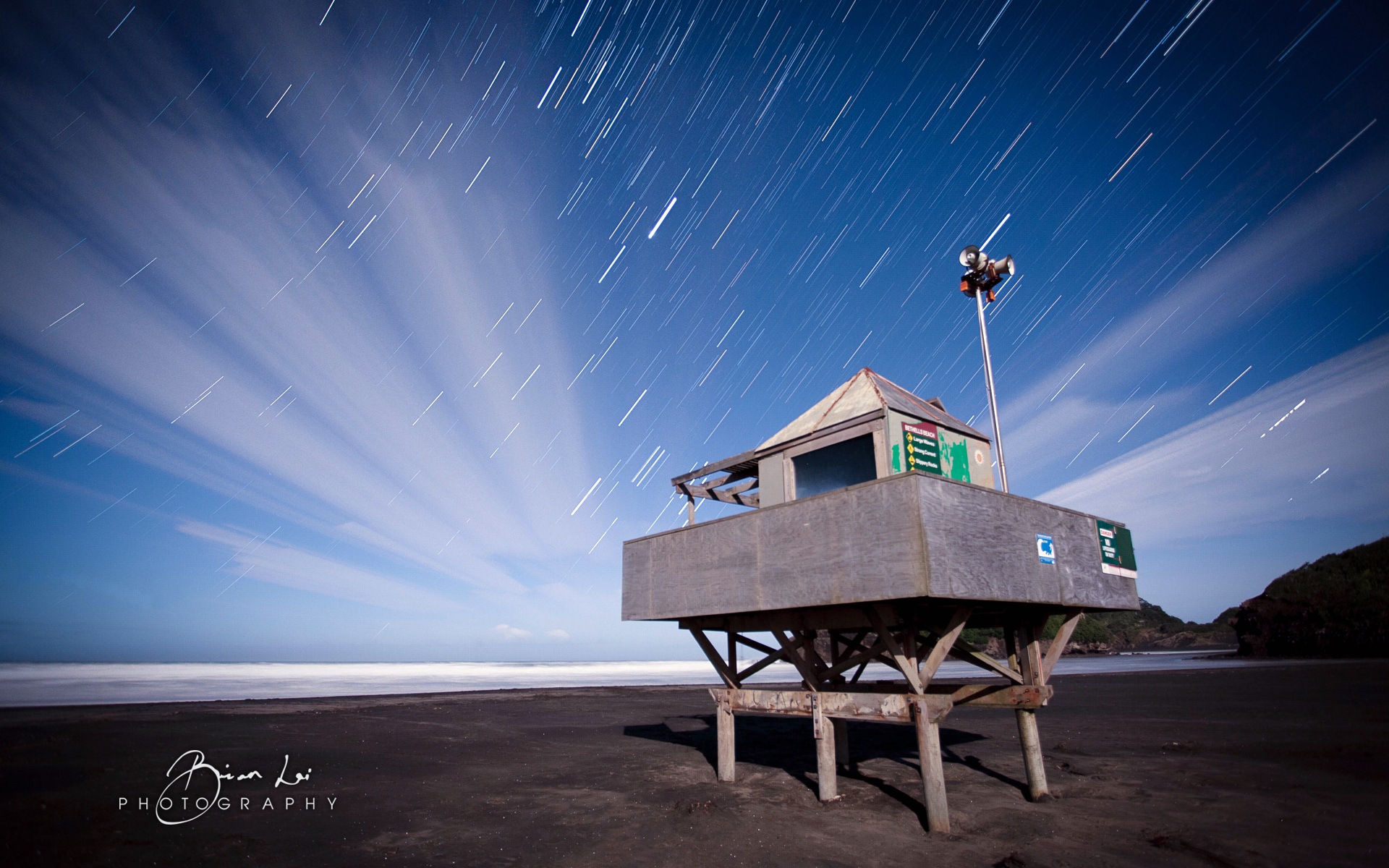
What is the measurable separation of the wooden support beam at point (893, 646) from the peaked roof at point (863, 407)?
309 cm

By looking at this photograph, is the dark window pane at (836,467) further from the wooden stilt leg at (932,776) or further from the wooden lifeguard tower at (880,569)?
the wooden stilt leg at (932,776)

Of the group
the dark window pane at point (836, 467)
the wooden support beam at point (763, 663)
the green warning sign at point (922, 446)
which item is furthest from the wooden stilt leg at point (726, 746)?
the green warning sign at point (922, 446)

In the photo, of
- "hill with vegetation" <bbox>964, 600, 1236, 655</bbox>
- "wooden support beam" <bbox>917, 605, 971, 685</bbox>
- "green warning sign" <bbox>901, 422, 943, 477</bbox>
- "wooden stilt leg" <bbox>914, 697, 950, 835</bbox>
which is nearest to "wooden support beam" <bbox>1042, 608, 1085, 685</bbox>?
"wooden support beam" <bbox>917, 605, 971, 685</bbox>

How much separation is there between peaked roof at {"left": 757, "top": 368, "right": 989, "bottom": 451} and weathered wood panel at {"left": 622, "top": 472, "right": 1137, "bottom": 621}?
185 cm

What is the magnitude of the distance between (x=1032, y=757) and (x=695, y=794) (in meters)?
5.89

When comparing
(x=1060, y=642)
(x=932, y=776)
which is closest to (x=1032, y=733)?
(x=1060, y=642)

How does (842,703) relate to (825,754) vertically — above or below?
above

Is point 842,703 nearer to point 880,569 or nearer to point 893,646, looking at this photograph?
point 893,646

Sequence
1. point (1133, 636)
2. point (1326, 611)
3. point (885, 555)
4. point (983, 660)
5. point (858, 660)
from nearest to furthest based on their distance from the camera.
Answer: point (885, 555) < point (858, 660) < point (983, 660) < point (1326, 611) < point (1133, 636)

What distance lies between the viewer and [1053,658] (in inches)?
432

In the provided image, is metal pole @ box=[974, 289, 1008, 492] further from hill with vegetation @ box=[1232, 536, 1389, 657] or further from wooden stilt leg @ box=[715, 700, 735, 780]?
hill with vegetation @ box=[1232, 536, 1389, 657]

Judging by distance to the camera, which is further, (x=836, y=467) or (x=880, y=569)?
(x=836, y=467)

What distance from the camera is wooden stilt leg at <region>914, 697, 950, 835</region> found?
8.89 metres

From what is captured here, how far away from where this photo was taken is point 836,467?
35.6ft
